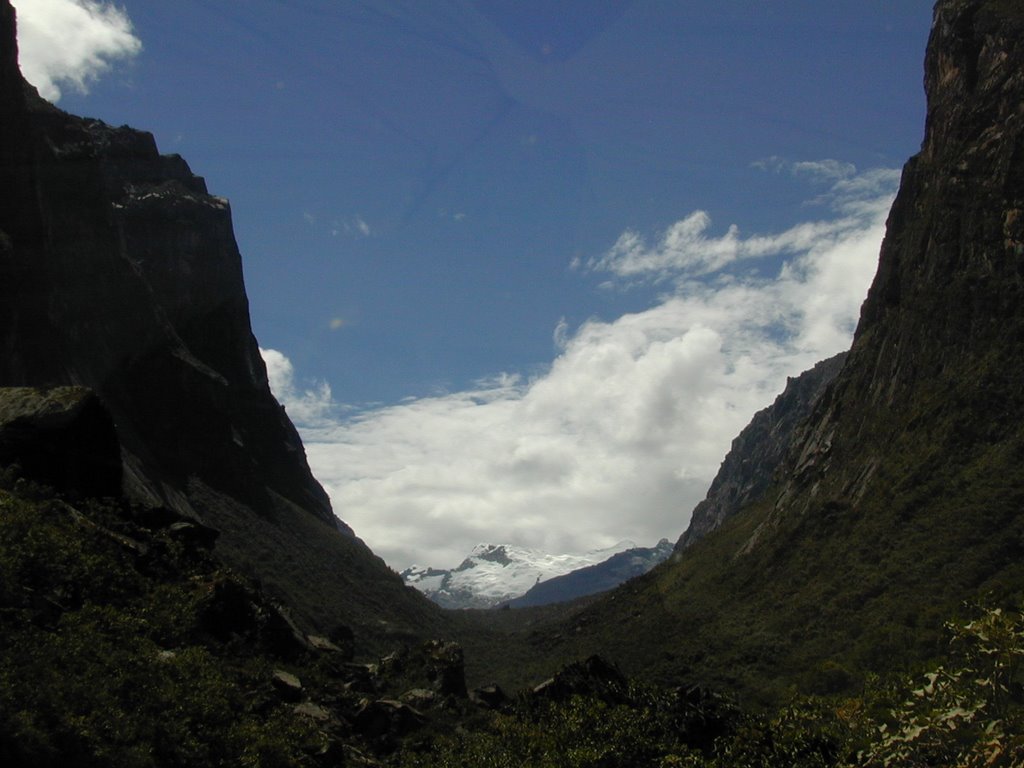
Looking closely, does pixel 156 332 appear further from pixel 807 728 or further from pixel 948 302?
pixel 807 728

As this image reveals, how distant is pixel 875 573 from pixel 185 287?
12495 cm

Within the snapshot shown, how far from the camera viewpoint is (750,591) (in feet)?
381

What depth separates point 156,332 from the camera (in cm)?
13775

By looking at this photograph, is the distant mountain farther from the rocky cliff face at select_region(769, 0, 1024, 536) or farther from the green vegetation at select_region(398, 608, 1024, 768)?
the green vegetation at select_region(398, 608, 1024, 768)

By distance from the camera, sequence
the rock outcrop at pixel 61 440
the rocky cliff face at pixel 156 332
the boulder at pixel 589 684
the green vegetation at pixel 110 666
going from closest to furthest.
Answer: the green vegetation at pixel 110 666 → the boulder at pixel 589 684 → the rock outcrop at pixel 61 440 → the rocky cliff face at pixel 156 332

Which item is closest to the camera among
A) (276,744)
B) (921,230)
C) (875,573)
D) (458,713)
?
A: (276,744)

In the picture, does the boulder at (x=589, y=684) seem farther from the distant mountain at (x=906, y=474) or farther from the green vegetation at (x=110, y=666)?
the distant mountain at (x=906, y=474)

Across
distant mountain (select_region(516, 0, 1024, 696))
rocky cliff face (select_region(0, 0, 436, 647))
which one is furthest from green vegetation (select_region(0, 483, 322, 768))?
distant mountain (select_region(516, 0, 1024, 696))

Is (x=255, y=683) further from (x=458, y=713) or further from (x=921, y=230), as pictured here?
(x=921, y=230)

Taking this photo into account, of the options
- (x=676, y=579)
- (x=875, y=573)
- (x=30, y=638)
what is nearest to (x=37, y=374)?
(x=30, y=638)

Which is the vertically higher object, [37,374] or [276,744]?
[37,374]

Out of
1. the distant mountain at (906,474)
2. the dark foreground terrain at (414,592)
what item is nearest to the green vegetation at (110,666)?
the dark foreground terrain at (414,592)

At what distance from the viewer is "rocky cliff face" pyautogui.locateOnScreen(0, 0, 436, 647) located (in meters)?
91.8

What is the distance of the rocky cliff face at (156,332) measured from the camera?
9181cm
